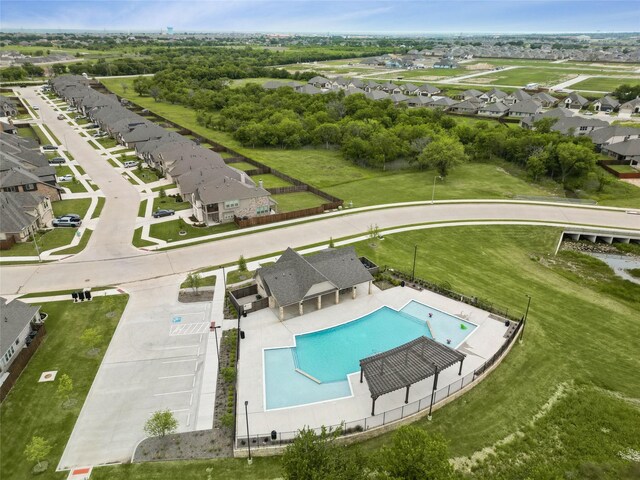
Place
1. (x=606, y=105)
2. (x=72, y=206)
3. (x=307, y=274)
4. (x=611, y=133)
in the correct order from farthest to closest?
(x=606, y=105)
(x=611, y=133)
(x=72, y=206)
(x=307, y=274)

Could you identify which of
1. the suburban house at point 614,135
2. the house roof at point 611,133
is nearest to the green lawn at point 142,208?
the suburban house at point 614,135

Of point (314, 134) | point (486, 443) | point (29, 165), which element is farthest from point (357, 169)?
point (486, 443)

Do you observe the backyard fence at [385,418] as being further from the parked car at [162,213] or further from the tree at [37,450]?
the parked car at [162,213]

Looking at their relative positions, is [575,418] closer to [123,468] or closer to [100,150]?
[123,468]

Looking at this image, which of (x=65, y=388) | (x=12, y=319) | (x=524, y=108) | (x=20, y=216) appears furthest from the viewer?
(x=524, y=108)

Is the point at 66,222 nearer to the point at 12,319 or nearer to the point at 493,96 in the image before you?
the point at 12,319

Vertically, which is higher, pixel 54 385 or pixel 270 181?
pixel 270 181

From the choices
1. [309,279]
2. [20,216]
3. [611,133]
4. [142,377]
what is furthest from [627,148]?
[20,216]
